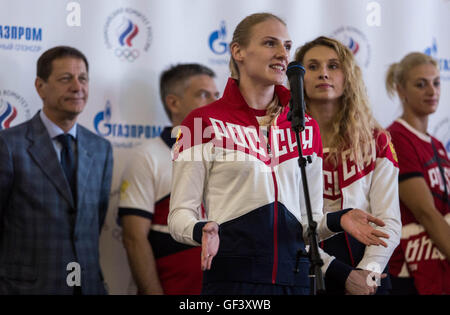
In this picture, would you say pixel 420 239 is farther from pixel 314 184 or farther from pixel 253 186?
pixel 253 186

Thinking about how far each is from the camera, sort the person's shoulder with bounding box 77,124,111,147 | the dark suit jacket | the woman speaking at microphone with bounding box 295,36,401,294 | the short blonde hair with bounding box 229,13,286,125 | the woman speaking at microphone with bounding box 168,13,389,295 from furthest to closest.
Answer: the person's shoulder with bounding box 77,124,111,147 → the dark suit jacket → the woman speaking at microphone with bounding box 295,36,401,294 → the short blonde hair with bounding box 229,13,286,125 → the woman speaking at microphone with bounding box 168,13,389,295

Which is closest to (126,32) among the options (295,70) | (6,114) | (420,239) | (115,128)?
(115,128)

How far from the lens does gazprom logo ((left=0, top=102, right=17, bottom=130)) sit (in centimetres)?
351

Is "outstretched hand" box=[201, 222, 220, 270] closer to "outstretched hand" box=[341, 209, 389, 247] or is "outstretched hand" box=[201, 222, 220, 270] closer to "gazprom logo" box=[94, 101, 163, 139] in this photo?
"outstretched hand" box=[341, 209, 389, 247]

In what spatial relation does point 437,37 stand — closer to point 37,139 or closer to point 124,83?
point 124,83

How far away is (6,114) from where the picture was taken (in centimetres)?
352

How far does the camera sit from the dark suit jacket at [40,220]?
307 cm

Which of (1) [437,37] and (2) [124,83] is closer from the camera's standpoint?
(2) [124,83]

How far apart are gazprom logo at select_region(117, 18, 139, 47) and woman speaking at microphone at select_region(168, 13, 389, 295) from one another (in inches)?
57.5

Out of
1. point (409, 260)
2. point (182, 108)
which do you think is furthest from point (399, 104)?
point (182, 108)

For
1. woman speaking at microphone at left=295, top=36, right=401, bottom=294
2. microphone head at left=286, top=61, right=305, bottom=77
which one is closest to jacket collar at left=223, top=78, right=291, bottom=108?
microphone head at left=286, top=61, right=305, bottom=77

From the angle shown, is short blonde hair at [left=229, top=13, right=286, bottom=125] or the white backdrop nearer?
short blonde hair at [left=229, top=13, right=286, bottom=125]

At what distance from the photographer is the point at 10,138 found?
3180 millimetres

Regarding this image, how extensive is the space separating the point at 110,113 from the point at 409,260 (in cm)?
192
